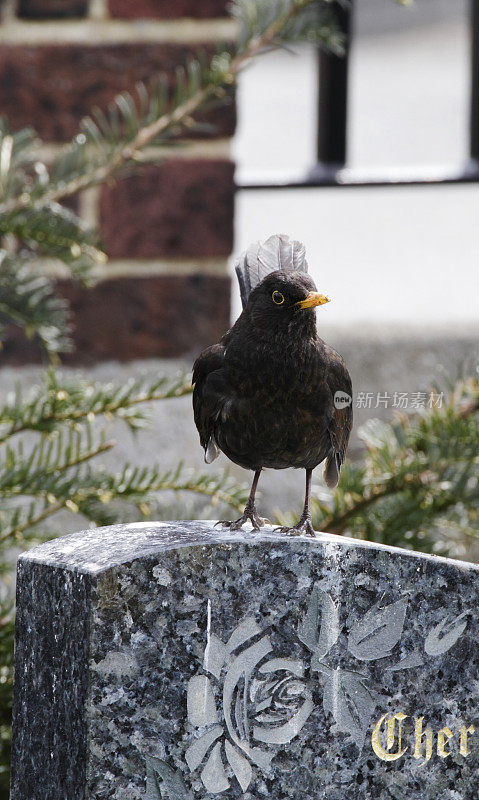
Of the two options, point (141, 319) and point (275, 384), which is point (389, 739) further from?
point (141, 319)

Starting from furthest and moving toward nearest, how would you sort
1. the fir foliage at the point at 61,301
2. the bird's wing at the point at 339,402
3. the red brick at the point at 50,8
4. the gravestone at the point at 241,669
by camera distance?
the red brick at the point at 50,8 < the fir foliage at the point at 61,301 < the bird's wing at the point at 339,402 < the gravestone at the point at 241,669

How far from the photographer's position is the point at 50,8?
198 centimetres

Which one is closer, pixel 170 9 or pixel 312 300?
pixel 312 300

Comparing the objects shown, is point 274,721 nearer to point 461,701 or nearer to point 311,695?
point 311,695

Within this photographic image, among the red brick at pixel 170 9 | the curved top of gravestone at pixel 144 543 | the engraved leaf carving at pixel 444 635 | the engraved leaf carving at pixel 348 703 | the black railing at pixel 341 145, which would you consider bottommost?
the engraved leaf carving at pixel 348 703

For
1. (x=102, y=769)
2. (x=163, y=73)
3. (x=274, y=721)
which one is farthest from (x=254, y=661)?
(x=163, y=73)

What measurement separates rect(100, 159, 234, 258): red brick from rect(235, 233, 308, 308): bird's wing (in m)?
0.82

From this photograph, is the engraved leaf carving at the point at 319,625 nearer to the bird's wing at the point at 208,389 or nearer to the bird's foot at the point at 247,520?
the bird's foot at the point at 247,520

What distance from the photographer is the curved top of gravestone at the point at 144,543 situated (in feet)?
3.65

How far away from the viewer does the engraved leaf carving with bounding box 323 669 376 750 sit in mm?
1160

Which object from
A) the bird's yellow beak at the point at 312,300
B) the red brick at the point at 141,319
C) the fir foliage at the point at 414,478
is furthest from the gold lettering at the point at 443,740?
the red brick at the point at 141,319

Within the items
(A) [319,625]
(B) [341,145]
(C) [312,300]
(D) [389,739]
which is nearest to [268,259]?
(C) [312,300]

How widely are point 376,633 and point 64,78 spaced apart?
50.9 inches

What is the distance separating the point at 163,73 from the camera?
2.04 metres
